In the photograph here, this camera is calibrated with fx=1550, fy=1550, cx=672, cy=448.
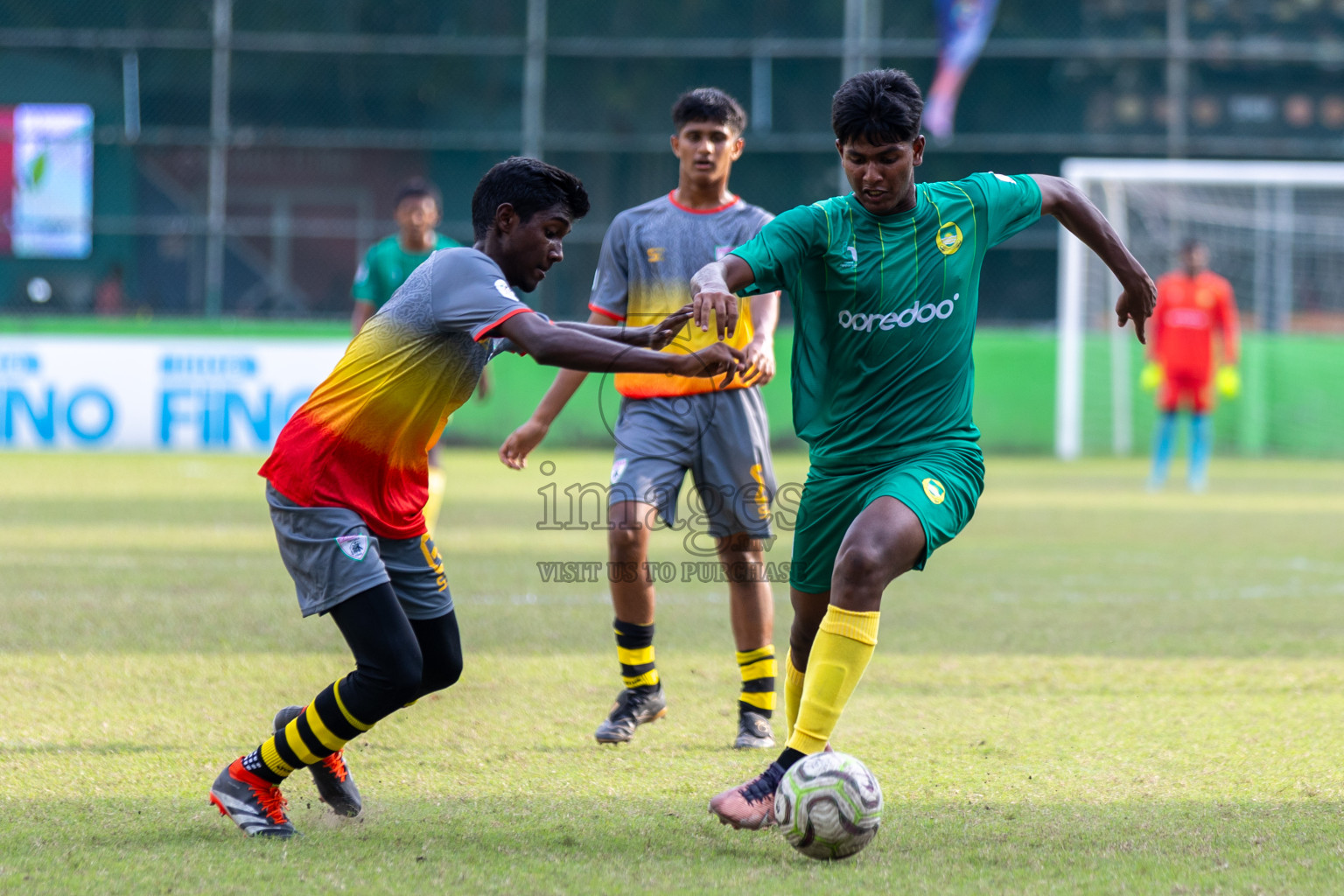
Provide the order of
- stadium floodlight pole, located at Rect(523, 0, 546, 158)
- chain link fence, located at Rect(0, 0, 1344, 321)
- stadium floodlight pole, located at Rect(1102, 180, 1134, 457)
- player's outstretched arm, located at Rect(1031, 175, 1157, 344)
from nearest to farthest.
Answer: player's outstretched arm, located at Rect(1031, 175, 1157, 344)
stadium floodlight pole, located at Rect(1102, 180, 1134, 457)
chain link fence, located at Rect(0, 0, 1344, 321)
stadium floodlight pole, located at Rect(523, 0, 546, 158)

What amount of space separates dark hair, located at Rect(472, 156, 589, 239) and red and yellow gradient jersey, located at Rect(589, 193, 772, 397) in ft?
4.68

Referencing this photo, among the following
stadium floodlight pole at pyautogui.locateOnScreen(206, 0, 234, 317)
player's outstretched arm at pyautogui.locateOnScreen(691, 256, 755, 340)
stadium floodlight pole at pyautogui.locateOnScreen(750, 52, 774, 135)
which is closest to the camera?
player's outstretched arm at pyautogui.locateOnScreen(691, 256, 755, 340)

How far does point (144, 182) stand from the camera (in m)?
21.0

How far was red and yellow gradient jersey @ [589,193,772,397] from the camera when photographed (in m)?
5.35

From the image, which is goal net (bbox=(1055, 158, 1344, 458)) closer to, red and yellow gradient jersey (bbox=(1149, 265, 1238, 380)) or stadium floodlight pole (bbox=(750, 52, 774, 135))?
red and yellow gradient jersey (bbox=(1149, 265, 1238, 380))

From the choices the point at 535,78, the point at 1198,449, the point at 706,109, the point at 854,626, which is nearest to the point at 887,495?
the point at 854,626

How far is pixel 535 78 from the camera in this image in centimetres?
2167

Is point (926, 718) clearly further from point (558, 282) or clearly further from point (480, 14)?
point (480, 14)

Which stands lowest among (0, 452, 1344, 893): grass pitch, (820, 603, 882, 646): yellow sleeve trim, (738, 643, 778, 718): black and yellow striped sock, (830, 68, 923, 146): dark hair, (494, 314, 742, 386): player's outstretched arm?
(0, 452, 1344, 893): grass pitch

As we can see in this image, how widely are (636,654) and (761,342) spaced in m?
1.13

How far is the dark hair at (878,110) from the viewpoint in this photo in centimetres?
387

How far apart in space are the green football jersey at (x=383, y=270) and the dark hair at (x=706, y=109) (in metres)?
2.81

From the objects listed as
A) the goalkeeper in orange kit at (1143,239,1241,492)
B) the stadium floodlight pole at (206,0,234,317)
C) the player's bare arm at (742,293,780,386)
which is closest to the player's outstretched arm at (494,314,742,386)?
the player's bare arm at (742,293,780,386)

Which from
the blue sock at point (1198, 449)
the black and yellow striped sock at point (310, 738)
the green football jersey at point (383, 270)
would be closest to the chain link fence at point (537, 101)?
the blue sock at point (1198, 449)
